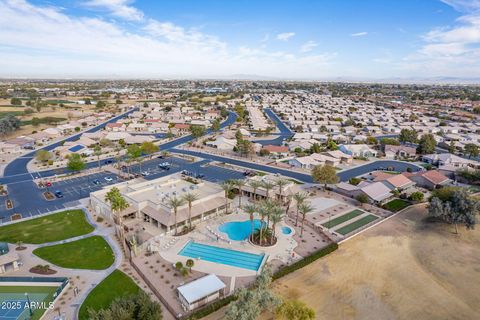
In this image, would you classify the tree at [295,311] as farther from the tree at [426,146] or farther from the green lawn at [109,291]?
the tree at [426,146]

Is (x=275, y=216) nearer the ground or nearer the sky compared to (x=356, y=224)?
nearer the sky

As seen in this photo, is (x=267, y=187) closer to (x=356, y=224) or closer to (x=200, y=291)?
(x=356, y=224)

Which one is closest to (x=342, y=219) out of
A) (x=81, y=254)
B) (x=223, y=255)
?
(x=223, y=255)

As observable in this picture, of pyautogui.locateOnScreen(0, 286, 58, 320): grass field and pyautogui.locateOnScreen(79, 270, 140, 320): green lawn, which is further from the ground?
pyautogui.locateOnScreen(79, 270, 140, 320): green lawn

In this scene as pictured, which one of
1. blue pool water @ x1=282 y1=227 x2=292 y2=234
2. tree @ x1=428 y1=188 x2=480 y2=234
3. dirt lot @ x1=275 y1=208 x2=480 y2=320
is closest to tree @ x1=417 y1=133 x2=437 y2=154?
tree @ x1=428 y1=188 x2=480 y2=234

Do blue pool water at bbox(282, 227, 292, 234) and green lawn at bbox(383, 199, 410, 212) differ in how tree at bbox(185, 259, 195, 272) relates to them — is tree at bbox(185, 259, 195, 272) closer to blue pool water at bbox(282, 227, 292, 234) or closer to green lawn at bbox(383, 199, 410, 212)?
blue pool water at bbox(282, 227, 292, 234)
